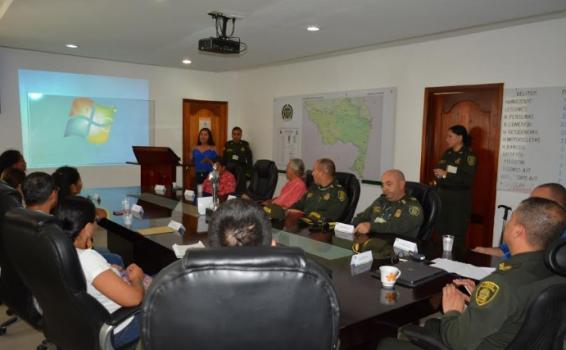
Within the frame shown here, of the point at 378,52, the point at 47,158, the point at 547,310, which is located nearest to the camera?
the point at 547,310

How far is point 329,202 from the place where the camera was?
3650 millimetres

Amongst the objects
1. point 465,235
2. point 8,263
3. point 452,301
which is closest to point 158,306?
point 452,301

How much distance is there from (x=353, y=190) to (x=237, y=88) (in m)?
4.89

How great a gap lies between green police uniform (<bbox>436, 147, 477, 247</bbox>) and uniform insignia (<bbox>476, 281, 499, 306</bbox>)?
3.12 m

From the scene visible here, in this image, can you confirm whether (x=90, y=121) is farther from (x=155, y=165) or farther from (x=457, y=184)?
(x=457, y=184)

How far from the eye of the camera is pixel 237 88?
26.7ft

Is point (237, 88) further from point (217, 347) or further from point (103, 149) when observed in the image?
point (217, 347)

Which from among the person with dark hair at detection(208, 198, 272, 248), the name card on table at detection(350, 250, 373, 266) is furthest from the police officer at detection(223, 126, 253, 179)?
the person with dark hair at detection(208, 198, 272, 248)

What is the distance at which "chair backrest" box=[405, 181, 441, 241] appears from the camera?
2.90m

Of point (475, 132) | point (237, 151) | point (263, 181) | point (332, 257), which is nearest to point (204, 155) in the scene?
point (237, 151)

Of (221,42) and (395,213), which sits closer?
(395,213)

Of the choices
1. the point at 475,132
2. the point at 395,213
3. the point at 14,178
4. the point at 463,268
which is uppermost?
the point at 475,132

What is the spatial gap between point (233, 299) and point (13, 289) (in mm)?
1895

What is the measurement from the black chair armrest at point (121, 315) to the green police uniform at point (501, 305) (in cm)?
119
